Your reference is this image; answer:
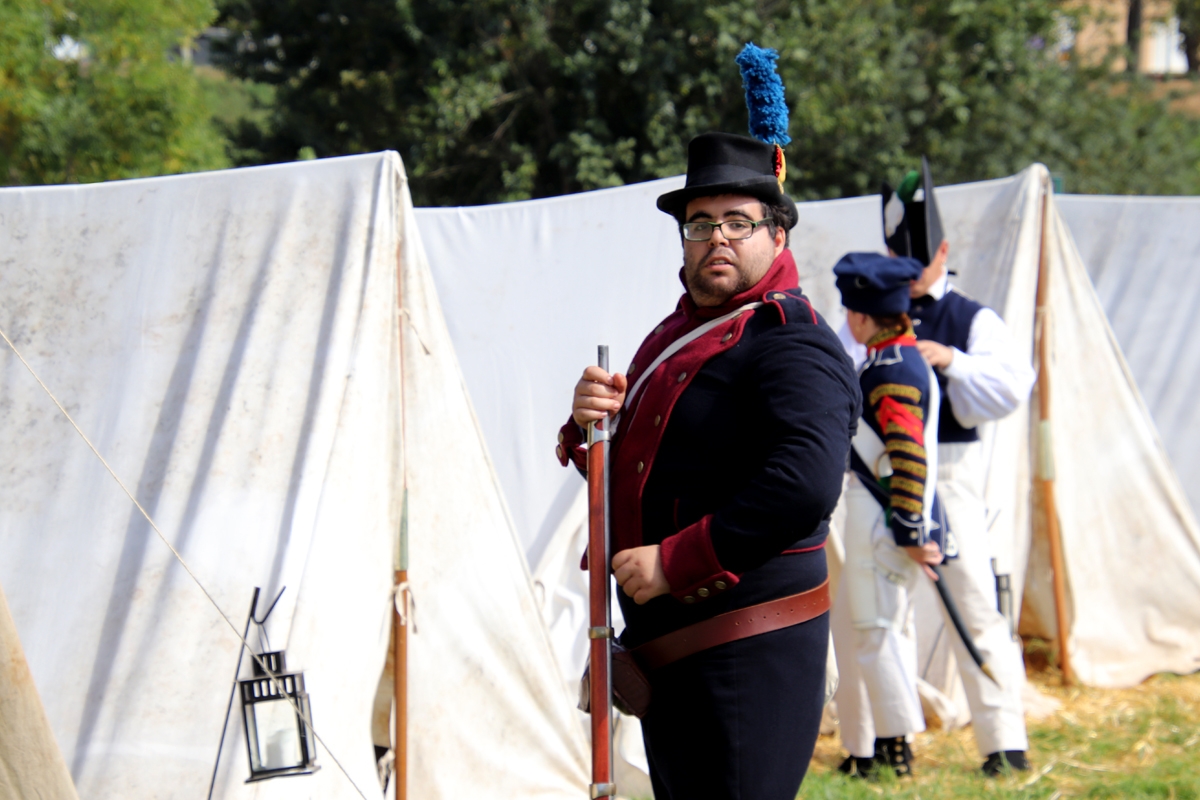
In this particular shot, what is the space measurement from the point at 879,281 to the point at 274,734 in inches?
90.0

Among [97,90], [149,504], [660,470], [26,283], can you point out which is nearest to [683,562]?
[660,470]

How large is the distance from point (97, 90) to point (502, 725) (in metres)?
5.95

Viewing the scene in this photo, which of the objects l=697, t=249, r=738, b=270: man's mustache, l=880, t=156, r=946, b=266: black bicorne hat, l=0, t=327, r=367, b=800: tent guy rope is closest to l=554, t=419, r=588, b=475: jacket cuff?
l=697, t=249, r=738, b=270: man's mustache

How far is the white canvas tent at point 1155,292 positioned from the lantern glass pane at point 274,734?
15.0 feet

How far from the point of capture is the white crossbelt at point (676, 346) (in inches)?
83.5

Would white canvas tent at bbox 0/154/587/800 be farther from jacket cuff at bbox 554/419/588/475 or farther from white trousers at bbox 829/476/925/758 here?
white trousers at bbox 829/476/925/758

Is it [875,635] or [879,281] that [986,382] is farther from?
[875,635]

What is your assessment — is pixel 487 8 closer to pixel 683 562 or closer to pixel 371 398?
pixel 371 398

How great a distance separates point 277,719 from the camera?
2.91 m

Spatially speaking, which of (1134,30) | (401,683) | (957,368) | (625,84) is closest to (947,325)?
(957,368)

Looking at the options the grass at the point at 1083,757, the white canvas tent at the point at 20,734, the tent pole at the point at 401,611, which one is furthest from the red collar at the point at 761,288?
the grass at the point at 1083,757

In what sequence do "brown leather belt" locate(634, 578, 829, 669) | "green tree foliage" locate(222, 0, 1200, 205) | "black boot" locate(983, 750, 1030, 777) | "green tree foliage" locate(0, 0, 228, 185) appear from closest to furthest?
"brown leather belt" locate(634, 578, 829, 669)
"black boot" locate(983, 750, 1030, 777)
"green tree foliage" locate(0, 0, 228, 185)
"green tree foliage" locate(222, 0, 1200, 205)

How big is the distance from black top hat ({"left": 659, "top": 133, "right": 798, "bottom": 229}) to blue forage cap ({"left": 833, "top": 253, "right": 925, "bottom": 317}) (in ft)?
5.12

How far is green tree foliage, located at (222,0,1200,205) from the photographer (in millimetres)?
9461
